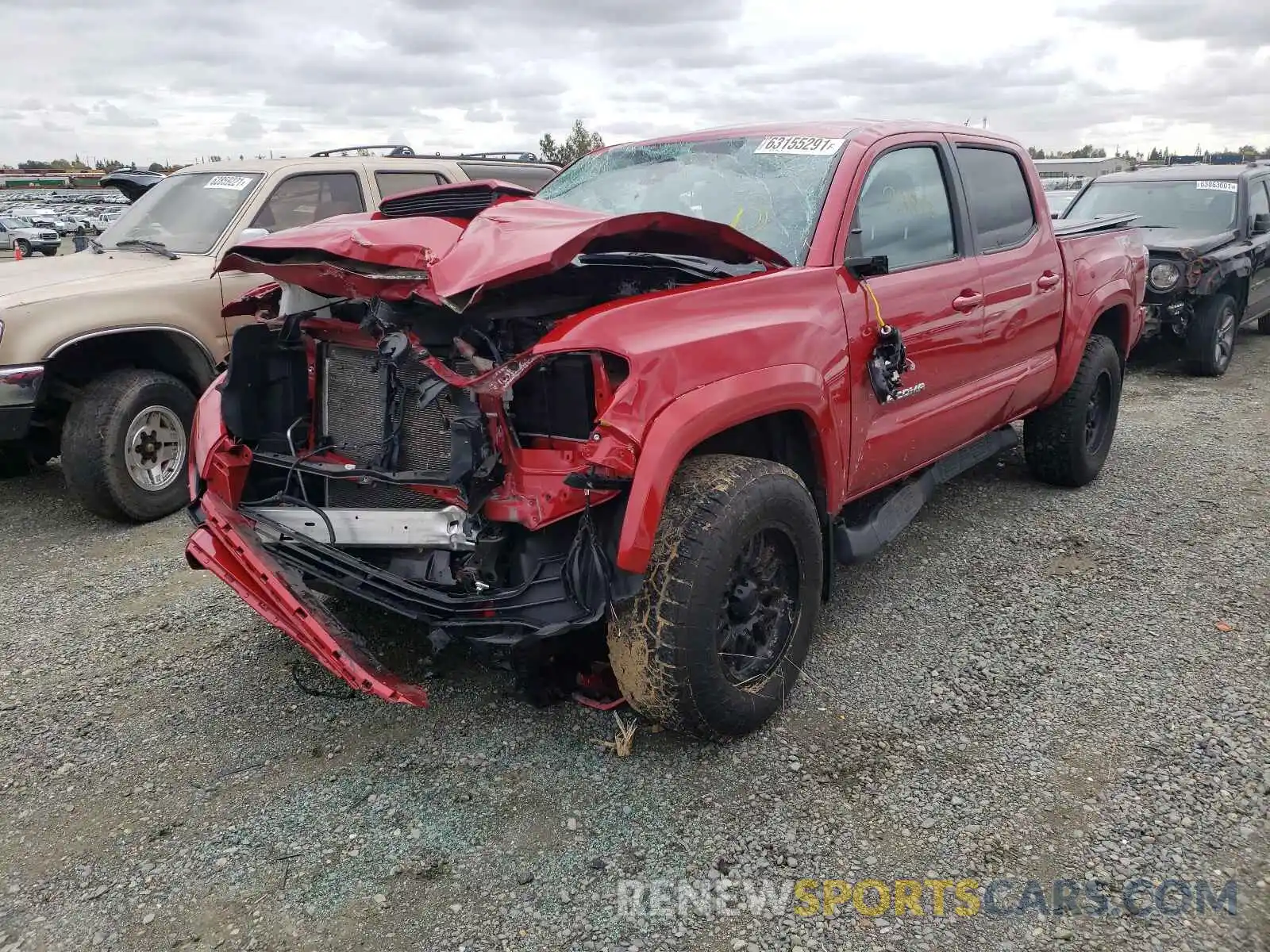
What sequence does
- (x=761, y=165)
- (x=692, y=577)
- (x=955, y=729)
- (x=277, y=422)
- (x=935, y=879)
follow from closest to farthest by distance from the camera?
(x=935, y=879) → (x=692, y=577) → (x=955, y=729) → (x=277, y=422) → (x=761, y=165)

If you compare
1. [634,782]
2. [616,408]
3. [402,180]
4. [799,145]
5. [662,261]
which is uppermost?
[402,180]

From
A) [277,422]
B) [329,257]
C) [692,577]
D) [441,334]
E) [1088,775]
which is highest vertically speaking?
[329,257]

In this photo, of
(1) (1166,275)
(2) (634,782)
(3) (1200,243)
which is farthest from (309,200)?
(3) (1200,243)

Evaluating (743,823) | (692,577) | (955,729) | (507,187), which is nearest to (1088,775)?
(955,729)

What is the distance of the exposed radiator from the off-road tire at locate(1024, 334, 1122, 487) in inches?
149

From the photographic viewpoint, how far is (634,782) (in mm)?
2861

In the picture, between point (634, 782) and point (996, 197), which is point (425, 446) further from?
point (996, 197)

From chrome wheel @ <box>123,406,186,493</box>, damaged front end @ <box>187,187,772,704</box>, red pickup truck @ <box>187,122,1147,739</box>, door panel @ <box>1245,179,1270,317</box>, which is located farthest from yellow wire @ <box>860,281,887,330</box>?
door panel @ <box>1245,179,1270,317</box>

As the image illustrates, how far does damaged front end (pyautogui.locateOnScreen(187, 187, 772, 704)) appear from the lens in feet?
8.38

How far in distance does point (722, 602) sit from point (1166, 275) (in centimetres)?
774

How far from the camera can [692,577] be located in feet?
8.73

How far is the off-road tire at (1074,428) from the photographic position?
5.22 metres

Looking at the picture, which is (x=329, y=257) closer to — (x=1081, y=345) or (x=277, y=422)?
(x=277, y=422)

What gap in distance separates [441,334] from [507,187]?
83 cm
